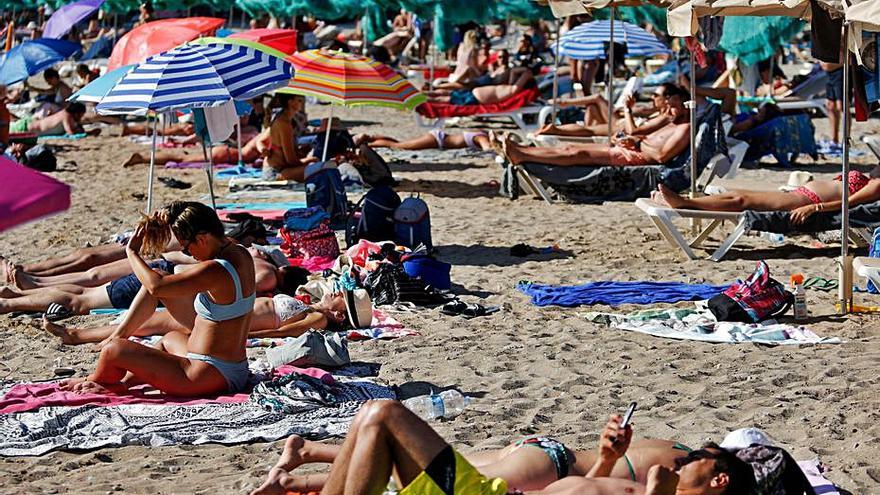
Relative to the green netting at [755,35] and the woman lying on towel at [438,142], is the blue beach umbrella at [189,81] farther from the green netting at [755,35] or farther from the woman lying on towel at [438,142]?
the green netting at [755,35]

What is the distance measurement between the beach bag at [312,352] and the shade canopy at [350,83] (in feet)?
13.6

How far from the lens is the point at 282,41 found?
11.8 meters

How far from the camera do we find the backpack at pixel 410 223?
8406 mm

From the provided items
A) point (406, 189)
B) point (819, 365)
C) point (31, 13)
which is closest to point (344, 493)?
point (819, 365)

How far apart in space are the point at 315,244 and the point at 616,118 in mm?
6820

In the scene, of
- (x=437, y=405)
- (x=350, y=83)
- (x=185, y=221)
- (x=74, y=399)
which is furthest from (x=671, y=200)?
(x=74, y=399)

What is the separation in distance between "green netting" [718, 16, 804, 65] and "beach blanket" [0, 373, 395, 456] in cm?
1102

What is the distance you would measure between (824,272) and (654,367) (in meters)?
2.51

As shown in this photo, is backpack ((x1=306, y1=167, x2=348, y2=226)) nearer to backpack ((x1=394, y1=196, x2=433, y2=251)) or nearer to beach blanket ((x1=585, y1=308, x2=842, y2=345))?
backpack ((x1=394, y1=196, x2=433, y2=251))

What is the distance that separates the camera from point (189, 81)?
8023 millimetres

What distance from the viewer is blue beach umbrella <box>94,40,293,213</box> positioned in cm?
781

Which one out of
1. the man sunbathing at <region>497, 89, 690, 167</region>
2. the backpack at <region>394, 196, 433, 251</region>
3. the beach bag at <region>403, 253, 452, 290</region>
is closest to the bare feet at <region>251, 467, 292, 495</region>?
the beach bag at <region>403, 253, 452, 290</region>

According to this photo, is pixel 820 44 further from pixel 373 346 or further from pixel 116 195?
pixel 116 195

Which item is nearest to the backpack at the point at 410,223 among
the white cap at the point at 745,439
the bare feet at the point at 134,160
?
the white cap at the point at 745,439
